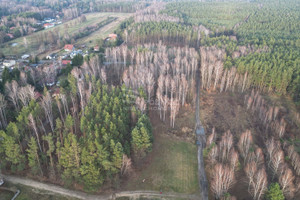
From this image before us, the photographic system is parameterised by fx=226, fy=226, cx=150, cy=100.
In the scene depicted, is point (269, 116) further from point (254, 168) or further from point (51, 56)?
point (51, 56)

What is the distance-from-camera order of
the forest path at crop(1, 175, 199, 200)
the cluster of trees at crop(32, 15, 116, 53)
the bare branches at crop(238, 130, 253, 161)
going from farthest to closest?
the cluster of trees at crop(32, 15, 116, 53)
the bare branches at crop(238, 130, 253, 161)
the forest path at crop(1, 175, 199, 200)

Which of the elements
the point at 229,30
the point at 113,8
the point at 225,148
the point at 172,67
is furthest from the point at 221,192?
the point at 113,8

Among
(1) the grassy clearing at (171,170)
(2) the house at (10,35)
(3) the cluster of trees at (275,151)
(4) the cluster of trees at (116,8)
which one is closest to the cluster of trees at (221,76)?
(3) the cluster of trees at (275,151)

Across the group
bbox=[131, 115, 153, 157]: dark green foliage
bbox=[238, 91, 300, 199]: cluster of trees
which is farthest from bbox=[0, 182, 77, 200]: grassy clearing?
bbox=[238, 91, 300, 199]: cluster of trees

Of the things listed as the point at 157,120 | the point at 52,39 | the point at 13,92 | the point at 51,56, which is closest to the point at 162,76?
the point at 157,120

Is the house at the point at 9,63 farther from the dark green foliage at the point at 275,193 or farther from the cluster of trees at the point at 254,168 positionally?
the dark green foliage at the point at 275,193

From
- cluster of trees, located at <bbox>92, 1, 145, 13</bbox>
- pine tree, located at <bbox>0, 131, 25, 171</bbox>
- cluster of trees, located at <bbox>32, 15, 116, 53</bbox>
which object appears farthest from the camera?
cluster of trees, located at <bbox>92, 1, 145, 13</bbox>

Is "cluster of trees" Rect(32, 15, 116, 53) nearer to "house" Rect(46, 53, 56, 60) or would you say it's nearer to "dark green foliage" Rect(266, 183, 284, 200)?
"house" Rect(46, 53, 56, 60)

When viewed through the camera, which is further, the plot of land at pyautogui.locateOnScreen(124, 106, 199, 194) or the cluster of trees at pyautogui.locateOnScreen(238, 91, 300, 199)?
the plot of land at pyautogui.locateOnScreen(124, 106, 199, 194)
